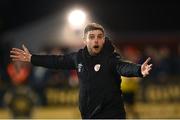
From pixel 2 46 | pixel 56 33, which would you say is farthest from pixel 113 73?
pixel 56 33

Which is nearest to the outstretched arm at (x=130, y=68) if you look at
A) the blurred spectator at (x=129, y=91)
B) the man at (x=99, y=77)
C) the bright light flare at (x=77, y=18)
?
the man at (x=99, y=77)

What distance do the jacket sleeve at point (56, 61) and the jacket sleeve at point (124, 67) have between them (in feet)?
2.15

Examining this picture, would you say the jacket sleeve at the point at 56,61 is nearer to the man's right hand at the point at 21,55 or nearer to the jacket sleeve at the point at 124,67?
the man's right hand at the point at 21,55

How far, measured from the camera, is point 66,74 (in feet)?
72.3

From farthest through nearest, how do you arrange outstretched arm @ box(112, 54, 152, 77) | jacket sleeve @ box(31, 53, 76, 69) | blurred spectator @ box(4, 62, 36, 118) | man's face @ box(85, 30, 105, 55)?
blurred spectator @ box(4, 62, 36, 118) < jacket sleeve @ box(31, 53, 76, 69) < man's face @ box(85, 30, 105, 55) < outstretched arm @ box(112, 54, 152, 77)

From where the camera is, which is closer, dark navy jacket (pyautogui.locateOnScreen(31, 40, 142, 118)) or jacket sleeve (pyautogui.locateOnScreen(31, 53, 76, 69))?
dark navy jacket (pyautogui.locateOnScreen(31, 40, 142, 118))

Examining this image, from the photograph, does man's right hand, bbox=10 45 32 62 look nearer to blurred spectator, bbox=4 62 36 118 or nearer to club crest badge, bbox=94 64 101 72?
club crest badge, bbox=94 64 101 72

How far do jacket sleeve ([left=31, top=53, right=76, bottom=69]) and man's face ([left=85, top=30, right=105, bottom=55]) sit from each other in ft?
1.56

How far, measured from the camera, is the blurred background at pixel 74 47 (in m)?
20.8

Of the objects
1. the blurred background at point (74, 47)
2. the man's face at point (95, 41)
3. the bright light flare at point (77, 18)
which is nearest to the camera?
the man's face at point (95, 41)

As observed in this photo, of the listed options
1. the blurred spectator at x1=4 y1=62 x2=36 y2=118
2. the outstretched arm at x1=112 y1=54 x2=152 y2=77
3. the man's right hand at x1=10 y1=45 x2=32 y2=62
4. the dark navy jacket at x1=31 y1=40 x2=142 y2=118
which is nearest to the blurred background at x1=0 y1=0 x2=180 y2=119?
the blurred spectator at x1=4 y1=62 x2=36 y2=118

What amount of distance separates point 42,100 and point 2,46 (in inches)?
398

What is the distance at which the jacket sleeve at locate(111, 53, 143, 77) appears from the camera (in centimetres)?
807

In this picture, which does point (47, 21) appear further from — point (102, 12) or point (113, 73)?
point (113, 73)
